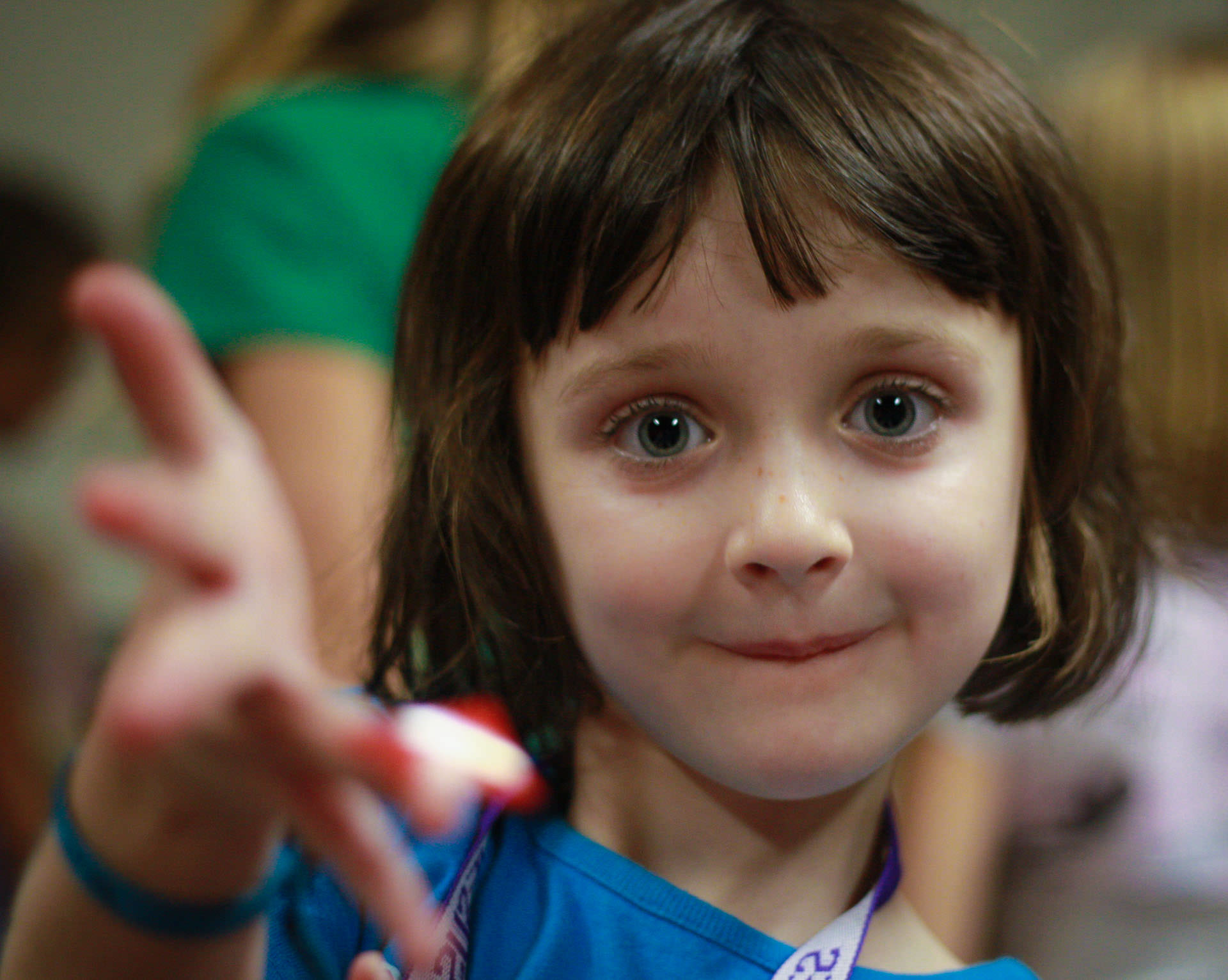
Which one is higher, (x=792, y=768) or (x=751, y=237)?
(x=751, y=237)

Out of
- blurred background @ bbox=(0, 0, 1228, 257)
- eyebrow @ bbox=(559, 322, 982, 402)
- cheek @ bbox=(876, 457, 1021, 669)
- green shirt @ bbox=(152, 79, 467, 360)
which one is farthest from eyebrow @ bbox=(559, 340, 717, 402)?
blurred background @ bbox=(0, 0, 1228, 257)

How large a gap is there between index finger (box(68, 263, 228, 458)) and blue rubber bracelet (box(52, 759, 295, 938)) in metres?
0.16

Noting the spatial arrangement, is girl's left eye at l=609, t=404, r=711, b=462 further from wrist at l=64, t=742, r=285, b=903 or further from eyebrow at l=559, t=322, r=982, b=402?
wrist at l=64, t=742, r=285, b=903

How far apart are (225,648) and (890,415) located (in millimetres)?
→ 316

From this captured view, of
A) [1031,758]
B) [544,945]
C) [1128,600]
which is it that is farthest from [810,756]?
[1031,758]

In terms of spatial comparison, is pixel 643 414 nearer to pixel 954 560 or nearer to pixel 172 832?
pixel 954 560

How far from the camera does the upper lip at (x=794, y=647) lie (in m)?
0.53

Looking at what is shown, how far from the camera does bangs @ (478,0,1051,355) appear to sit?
0.53 metres

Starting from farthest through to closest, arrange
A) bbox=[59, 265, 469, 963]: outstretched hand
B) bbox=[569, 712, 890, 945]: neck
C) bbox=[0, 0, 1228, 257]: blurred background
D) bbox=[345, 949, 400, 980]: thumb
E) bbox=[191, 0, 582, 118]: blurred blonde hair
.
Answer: bbox=[0, 0, 1228, 257]: blurred background → bbox=[191, 0, 582, 118]: blurred blonde hair → bbox=[569, 712, 890, 945]: neck → bbox=[345, 949, 400, 980]: thumb → bbox=[59, 265, 469, 963]: outstretched hand

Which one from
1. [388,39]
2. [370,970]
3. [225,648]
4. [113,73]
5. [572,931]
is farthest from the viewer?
[113,73]

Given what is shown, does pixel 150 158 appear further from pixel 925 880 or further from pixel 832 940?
pixel 832 940

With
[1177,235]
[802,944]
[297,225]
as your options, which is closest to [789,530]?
[802,944]

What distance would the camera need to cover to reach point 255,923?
17.1 inches

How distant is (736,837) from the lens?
60cm
